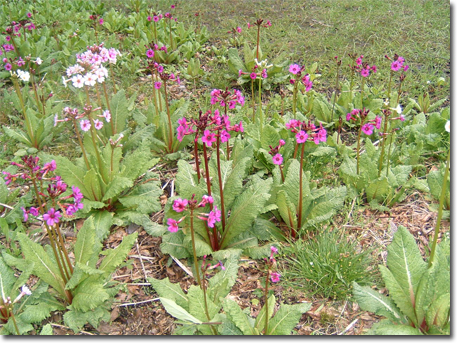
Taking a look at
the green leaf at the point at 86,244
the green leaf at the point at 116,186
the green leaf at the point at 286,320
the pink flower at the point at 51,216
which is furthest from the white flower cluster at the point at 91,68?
the green leaf at the point at 286,320

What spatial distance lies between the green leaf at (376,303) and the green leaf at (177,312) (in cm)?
98

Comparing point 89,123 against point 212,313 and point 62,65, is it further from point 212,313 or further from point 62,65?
point 62,65

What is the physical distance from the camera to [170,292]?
2730 millimetres

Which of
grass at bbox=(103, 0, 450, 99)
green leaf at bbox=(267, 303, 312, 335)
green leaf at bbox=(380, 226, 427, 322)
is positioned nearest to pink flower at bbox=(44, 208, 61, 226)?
green leaf at bbox=(267, 303, 312, 335)

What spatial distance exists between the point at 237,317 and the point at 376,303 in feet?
2.84

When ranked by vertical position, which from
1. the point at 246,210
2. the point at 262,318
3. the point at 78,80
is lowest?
the point at 262,318

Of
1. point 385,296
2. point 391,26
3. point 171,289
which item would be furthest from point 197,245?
point 391,26

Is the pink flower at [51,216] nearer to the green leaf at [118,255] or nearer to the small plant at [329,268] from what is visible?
the green leaf at [118,255]

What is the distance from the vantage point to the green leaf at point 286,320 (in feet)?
8.07

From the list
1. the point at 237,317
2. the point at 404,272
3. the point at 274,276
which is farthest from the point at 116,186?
the point at 404,272

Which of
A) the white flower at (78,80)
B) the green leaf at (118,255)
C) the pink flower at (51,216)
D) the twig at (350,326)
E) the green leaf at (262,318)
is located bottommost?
the twig at (350,326)

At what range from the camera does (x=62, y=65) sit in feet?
19.5

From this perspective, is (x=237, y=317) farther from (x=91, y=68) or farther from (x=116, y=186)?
(x=91, y=68)

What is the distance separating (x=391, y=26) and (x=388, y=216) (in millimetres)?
4018
